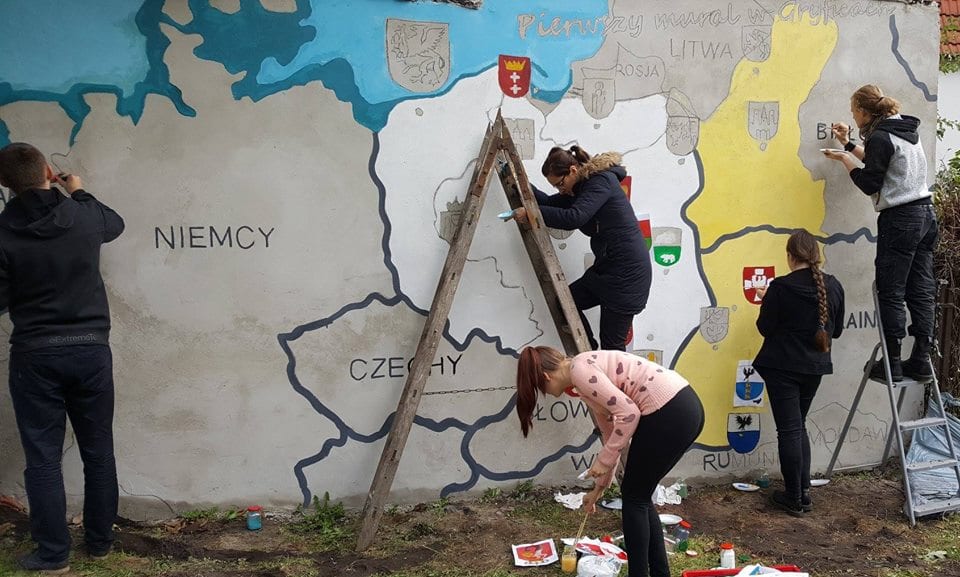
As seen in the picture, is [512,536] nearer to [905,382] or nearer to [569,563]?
[569,563]

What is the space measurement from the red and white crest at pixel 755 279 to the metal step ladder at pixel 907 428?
2.12ft

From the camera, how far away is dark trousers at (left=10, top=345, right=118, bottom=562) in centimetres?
355

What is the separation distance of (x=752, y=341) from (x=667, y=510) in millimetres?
1234

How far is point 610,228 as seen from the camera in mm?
4414

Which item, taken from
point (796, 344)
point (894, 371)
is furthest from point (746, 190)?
point (894, 371)

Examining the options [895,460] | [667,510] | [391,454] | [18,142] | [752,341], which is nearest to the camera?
[18,142]

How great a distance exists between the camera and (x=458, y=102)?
448cm

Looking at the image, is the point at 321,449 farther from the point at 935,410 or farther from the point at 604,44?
the point at 935,410

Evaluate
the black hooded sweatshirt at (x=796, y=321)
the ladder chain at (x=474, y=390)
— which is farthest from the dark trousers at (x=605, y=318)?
the black hooded sweatshirt at (x=796, y=321)

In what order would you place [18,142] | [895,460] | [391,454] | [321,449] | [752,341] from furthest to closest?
[895,460], [752,341], [321,449], [391,454], [18,142]

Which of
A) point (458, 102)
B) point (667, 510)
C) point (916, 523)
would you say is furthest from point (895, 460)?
point (458, 102)

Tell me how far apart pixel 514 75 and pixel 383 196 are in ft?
3.41

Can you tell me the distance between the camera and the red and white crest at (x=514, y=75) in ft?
14.9

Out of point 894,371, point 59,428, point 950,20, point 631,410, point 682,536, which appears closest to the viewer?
point 631,410
